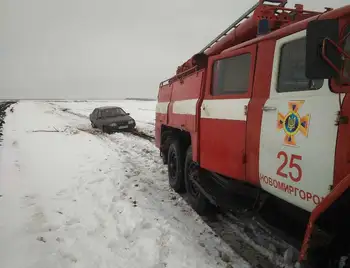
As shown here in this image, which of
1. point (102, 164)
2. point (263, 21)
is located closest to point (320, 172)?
point (263, 21)

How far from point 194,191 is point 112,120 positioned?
36.8ft

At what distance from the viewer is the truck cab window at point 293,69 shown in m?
2.58

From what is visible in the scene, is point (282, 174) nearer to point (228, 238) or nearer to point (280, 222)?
point (280, 222)

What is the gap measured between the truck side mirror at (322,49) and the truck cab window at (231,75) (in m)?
1.38

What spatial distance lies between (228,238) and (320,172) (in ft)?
7.12

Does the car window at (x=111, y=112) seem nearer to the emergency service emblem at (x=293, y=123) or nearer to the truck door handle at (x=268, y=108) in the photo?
the truck door handle at (x=268, y=108)

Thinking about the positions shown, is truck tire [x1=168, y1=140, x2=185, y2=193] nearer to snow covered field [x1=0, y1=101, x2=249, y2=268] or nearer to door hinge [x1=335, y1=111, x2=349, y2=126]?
snow covered field [x1=0, y1=101, x2=249, y2=268]

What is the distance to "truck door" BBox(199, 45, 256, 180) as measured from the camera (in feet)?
10.9

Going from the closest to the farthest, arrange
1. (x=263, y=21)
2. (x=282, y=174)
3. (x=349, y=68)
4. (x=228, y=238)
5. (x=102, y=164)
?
(x=349, y=68) < (x=282, y=174) < (x=263, y=21) < (x=228, y=238) < (x=102, y=164)

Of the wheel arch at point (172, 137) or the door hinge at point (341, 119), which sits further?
the wheel arch at point (172, 137)

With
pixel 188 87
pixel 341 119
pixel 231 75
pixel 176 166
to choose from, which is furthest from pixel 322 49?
pixel 176 166

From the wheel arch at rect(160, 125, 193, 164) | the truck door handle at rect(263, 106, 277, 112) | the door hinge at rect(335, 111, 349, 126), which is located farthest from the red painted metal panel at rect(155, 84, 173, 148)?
the door hinge at rect(335, 111, 349, 126)

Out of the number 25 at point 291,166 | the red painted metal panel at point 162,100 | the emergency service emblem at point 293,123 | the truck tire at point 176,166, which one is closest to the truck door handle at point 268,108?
the emergency service emblem at point 293,123

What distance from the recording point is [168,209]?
16.6 feet
